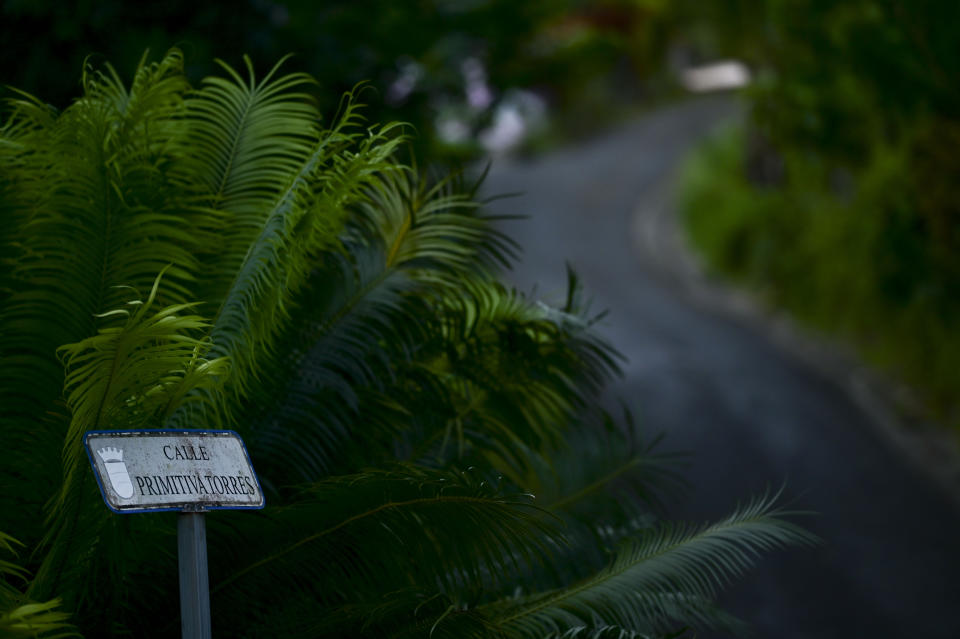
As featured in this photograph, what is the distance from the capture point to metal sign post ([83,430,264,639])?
2998mm

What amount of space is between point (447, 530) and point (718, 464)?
9.68 m

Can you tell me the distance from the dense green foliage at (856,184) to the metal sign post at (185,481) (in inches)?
365

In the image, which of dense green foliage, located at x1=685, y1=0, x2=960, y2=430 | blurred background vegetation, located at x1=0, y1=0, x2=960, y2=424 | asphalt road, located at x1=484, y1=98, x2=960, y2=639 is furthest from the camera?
dense green foliage, located at x1=685, y1=0, x2=960, y2=430

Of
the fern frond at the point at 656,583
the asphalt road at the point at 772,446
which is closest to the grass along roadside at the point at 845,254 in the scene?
the asphalt road at the point at 772,446

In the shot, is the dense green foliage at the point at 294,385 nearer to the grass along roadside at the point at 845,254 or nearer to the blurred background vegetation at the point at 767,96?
the blurred background vegetation at the point at 767,96

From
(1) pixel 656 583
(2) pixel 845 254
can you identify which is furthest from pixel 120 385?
(2) pixel 845 254

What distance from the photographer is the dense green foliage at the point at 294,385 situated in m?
3.62

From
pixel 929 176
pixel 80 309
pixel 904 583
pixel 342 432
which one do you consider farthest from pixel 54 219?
pixel 929 176

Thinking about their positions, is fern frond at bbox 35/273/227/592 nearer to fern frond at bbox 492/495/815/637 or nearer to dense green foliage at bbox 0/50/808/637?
dense green foliage at bbox 0/50/808/637

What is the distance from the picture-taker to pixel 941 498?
470 inches

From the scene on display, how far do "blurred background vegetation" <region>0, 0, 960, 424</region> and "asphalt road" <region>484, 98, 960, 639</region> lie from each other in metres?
1.11

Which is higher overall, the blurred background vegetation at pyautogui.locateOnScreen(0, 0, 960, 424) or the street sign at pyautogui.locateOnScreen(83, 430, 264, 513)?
the blurred background vegetation at pyautogui.locateOnScreen(0, 0, 960, 424)

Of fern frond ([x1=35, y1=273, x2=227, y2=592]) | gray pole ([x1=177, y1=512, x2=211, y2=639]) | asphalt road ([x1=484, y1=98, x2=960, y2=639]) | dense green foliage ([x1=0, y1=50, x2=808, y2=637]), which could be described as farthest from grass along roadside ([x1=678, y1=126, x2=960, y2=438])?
gray pole ([x1=177, y1=512, x2=211, y2=639])

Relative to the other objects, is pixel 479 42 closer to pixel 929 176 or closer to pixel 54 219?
pixel 929 176
